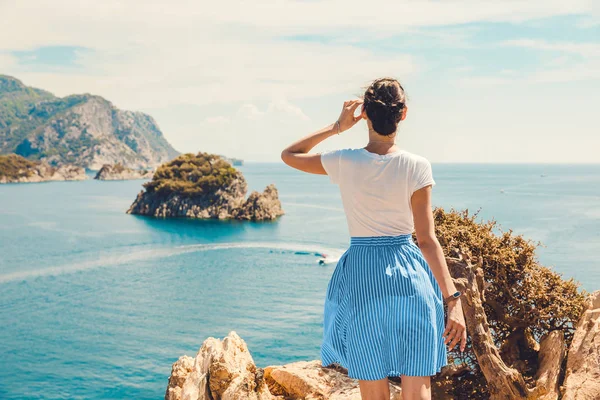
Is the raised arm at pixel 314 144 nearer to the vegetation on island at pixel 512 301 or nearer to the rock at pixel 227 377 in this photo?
the vegetation on island at pixel 512 301

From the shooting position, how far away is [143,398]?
26.4 metres

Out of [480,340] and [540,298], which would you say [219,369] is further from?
[540,298]

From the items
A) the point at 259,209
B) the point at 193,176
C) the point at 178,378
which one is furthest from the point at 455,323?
the point at 193,176

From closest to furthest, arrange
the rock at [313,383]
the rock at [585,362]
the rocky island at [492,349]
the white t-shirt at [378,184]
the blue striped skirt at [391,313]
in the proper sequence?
the white t-shirt at [378,184]
the blue striped skirt at [391,313]
the rock at [585,362]
the rocky island at [492,349]
the rock at [313,383]

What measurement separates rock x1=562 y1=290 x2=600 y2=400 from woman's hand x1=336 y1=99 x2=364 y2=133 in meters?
5.58

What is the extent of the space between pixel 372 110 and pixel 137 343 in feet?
117

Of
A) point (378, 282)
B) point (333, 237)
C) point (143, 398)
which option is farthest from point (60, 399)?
point (333, 237)

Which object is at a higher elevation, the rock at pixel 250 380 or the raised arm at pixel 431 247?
the raised arm at pixel 431 247

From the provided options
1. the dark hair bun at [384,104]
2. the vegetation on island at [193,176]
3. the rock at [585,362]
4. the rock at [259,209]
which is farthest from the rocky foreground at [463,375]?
the vegetation on island at [193,176]

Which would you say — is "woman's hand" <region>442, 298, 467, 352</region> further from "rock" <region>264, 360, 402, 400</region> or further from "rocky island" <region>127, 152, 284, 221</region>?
"rocky island" <region>127, 152, 284, 221</region>

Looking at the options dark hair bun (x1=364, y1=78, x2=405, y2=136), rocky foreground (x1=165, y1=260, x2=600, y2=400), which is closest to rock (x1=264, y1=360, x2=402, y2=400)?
rocky foreground (x1=165, y1=260, x2=600, y2=400)

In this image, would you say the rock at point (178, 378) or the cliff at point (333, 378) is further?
the rock at point (178, 378)

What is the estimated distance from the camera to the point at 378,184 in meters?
3.49

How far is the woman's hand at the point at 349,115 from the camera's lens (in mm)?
3775
